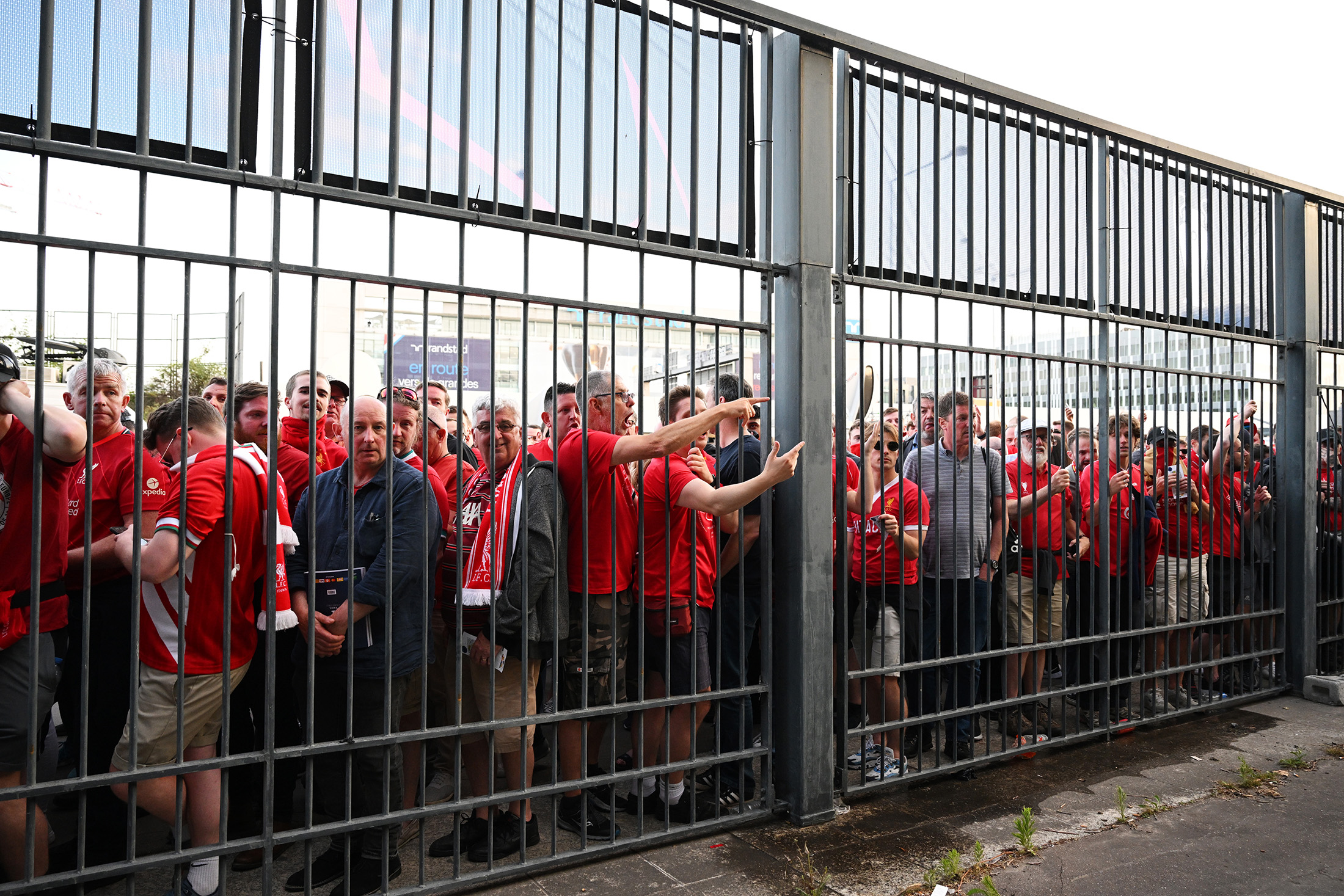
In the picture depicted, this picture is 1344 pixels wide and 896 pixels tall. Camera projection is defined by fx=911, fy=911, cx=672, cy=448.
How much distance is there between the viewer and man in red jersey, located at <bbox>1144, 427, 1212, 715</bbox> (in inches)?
245

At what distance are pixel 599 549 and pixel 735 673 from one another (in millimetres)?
1140

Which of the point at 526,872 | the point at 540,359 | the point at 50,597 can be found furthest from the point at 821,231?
the point at 540,359

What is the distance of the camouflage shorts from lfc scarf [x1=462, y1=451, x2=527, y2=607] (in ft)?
1.33

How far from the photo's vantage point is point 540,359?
49438mm

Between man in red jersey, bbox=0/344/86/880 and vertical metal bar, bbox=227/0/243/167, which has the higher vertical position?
vertical metal bar, bbox=227/0/243/167

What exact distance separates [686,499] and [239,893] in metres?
2.38

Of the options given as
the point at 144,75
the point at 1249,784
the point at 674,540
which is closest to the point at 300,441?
the point at 674,540

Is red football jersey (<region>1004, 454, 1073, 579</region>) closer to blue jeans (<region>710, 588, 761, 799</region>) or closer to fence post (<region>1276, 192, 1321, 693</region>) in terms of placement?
blue jeans (<region>710, 588, 761, 799</region>)

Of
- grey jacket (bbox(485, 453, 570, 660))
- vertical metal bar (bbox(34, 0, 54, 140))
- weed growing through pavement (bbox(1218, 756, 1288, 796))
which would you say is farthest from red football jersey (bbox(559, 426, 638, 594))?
weed growing through pavement (bbox(1218, 756, 1288, 796))

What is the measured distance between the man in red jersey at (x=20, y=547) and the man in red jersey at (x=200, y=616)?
0.96 feet

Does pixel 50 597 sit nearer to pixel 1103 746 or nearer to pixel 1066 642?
pixel 1066 642

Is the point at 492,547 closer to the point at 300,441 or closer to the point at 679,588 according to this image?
the point at 679,588

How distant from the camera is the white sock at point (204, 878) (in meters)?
3.26

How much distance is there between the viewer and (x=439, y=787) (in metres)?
4.98
